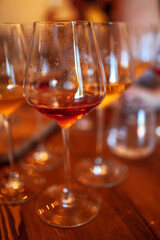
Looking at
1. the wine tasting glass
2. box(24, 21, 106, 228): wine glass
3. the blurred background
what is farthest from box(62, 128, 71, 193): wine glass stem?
the blurred background

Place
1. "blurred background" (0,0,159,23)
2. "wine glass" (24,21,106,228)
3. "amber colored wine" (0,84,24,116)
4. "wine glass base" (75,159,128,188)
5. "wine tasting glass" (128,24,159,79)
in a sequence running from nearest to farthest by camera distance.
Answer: "wine glass" (24,21,106,228)
"amber colored wine" (0,84,24,116)
"wine glass base" (75,159,128,188)
"wine tasting glass" (128,24,159,79)
"blurred background" (0,0,159,23)

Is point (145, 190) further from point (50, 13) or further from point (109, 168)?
point (50, 13)

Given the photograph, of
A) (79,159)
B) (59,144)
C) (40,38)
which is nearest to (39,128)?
(59,144)

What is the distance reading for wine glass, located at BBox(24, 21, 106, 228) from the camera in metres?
0.53

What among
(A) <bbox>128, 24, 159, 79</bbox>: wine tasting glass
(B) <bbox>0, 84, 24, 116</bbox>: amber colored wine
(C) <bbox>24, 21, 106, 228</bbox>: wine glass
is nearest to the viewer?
(C) <bbox>24, 21, 106, 228</bbox>: wine glass

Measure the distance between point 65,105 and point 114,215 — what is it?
27 cm

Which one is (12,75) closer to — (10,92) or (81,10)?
(10,92)

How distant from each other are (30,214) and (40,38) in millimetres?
377

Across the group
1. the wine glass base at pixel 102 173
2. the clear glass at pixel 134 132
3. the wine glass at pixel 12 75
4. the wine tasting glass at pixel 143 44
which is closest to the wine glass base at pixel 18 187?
the wine glass at pixel 12 75

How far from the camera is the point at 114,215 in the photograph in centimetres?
59

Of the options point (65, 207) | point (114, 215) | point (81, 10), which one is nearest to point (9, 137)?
point (65, 207)

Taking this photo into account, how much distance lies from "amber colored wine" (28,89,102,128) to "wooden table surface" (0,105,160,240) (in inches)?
8.4

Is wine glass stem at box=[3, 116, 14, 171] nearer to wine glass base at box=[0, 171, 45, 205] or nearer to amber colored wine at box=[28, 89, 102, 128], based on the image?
wine glass base at box=[0, 171, 45, 205]

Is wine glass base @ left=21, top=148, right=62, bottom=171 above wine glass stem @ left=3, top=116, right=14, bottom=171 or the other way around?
the other way around
